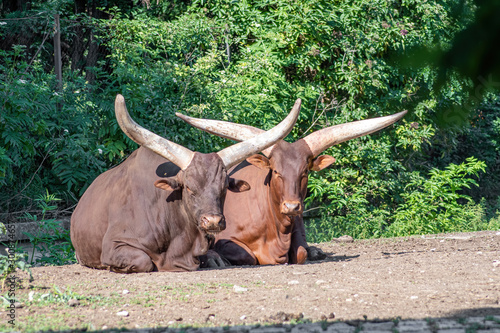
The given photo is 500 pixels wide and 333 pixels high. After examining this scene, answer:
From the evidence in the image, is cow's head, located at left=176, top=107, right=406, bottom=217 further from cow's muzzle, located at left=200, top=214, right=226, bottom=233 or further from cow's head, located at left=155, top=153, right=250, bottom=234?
cow's muzzle, located at left=200, top=214, right=226, bottom=233

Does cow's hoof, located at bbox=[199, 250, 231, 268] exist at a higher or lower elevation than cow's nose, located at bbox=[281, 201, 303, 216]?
lower

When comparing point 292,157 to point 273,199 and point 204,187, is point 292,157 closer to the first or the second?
point 273,199

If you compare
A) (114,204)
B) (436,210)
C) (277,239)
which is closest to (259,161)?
(277,239)

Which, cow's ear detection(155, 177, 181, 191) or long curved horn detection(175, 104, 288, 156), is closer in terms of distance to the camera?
cow's ear detection(155, 177, 181, 191)

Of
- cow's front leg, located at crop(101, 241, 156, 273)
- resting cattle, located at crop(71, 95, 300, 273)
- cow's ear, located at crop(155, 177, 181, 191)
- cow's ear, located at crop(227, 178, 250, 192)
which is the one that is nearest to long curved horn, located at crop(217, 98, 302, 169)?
resting cattle, located at crop(71, 95, 300, 273)

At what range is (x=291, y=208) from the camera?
590 cm

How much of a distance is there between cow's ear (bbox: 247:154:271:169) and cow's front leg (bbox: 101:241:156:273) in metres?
1.40

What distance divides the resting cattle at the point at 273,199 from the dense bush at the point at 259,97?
2037 millimetres

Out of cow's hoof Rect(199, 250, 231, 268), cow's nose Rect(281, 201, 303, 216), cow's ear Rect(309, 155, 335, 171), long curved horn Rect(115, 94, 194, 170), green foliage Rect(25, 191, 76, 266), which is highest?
long curved horn Rect(115, 94, 194, 170)

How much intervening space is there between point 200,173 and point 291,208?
2.90 feet

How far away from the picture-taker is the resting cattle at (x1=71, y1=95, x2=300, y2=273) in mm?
5609

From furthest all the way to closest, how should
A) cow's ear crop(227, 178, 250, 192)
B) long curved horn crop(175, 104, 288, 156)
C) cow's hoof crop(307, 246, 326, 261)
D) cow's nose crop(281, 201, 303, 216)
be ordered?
long curved horn crop(175, 104, 288, 156) → cow's hoof crop(307, 246, 326, 261) → cow's ear crop(227, 178, 250, 192) → cow's nose crop(281, 201, 303, 216)

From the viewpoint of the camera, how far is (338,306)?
3.98 meters

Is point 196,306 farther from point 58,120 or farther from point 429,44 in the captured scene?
point 58,120
